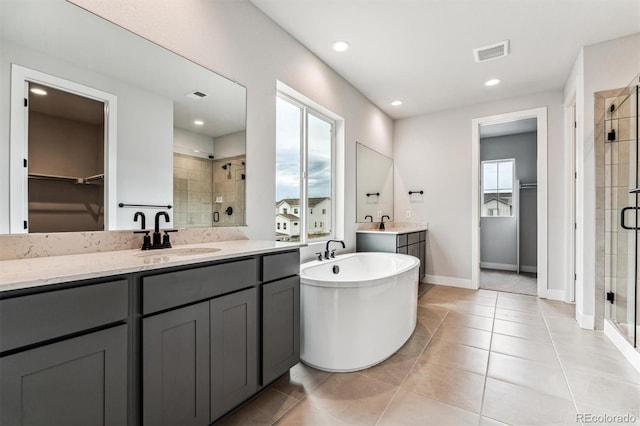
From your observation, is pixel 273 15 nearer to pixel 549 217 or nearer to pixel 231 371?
pixel 231 371

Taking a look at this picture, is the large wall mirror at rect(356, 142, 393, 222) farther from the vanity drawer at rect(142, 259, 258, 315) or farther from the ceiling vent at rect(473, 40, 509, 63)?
the vanity drawer at rect(142, 259, 258, 315)

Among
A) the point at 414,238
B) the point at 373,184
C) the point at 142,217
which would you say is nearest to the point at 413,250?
the point at 414,238

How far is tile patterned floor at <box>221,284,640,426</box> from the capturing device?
1.58m

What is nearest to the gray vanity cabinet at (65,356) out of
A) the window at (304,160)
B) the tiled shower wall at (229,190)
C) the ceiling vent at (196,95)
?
the tiled shower wall at (229,190)

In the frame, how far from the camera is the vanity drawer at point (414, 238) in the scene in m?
4.02

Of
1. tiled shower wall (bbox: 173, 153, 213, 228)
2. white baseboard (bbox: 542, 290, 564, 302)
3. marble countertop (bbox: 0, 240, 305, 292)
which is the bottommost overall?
white baseboard (bbox: 542, 290, 564, 302)

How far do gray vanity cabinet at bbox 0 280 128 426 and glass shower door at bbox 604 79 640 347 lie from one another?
3291mm

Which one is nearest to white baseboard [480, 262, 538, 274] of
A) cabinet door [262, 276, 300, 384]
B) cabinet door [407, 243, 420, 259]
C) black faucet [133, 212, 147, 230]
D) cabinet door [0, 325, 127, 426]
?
cabinet door [407, 243, 420, 259]

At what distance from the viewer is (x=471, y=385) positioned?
187cm

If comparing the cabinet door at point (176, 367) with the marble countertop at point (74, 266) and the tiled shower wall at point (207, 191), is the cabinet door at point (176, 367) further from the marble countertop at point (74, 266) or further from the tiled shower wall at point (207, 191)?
the tiled shower wall at point (207, 191)

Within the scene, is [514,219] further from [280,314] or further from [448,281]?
[280,314]

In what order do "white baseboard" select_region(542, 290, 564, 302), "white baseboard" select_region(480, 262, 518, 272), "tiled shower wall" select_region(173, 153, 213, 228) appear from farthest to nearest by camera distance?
1. "white baseboard" select_region(480, 262, 518, 272)
2. "white baseboard" select_region(542, 290, 564, 302)
3. "tiled shower wall" select_region(173, 153, 213, 228)

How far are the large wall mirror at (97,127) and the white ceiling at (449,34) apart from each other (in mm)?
1109

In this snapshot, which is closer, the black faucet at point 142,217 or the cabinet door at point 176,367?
the cabinet door at point 176,367
